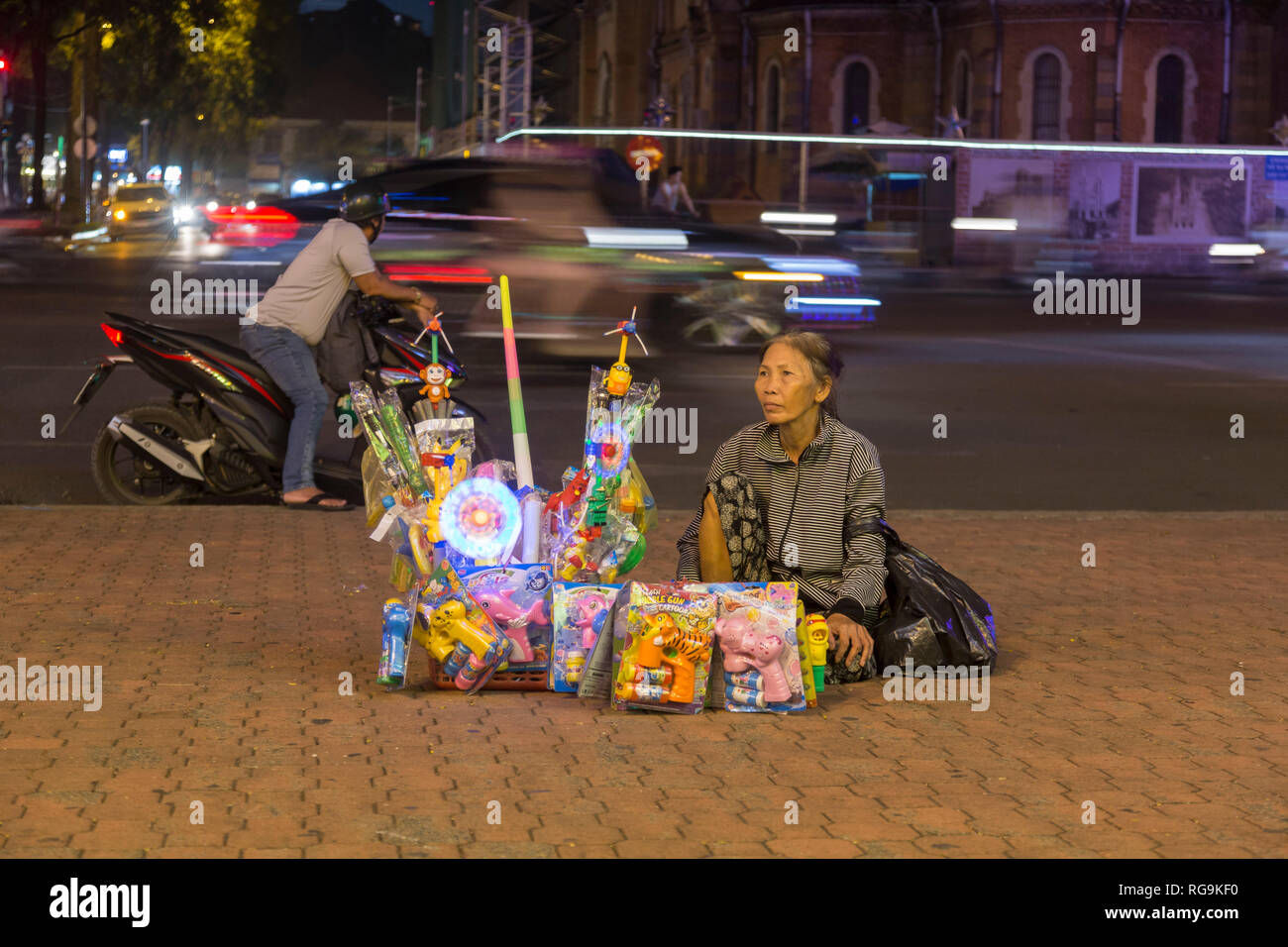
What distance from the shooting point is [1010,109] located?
5153cm

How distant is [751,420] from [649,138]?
57.6ft

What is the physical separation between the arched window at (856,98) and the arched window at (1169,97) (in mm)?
9011

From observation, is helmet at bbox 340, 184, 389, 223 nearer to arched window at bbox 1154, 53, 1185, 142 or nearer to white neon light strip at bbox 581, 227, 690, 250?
white neon light strip at bbox 581, 227, 690, 250

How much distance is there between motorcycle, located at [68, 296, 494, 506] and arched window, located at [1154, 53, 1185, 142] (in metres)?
44.9

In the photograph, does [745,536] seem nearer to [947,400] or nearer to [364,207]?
[364,207]

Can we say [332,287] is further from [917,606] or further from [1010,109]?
[1010,109]

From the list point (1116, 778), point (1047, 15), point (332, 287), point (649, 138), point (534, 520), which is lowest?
point (1116, 778)

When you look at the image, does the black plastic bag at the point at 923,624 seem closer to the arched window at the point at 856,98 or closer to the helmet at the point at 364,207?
the helmet at the point at 364,207

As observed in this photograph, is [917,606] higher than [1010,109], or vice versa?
[1010,109]

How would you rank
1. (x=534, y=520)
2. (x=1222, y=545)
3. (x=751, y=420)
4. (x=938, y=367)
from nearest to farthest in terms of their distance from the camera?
(x=534, y=520), (x=1222, y=545), (x=751, y=420), (x=938, y=367)

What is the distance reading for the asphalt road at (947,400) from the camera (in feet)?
38.3

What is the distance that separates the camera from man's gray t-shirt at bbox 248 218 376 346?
9414 millimetres

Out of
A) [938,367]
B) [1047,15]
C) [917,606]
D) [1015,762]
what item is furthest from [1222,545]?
[1047,15]

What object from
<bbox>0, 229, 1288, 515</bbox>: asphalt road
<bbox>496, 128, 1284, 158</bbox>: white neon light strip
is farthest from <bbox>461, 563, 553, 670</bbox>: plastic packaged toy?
<bbox>496, 128, 1284, 158</bbox>: white neon light strip
